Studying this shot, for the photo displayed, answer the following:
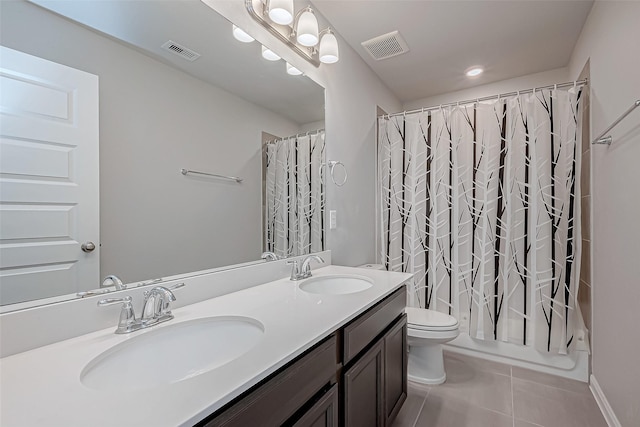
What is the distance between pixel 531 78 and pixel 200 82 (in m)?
2.98

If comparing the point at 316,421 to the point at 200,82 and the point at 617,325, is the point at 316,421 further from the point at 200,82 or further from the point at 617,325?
the point at 617,325

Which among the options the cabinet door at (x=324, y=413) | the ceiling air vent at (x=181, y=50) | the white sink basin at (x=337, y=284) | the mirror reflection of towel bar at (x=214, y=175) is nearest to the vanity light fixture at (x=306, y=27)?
the ceiling air vent at (x=181, y=50)

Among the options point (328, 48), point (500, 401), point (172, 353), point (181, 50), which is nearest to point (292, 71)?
point (328, 48)

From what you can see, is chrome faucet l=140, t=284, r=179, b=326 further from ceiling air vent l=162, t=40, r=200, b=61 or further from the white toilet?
the white toilet

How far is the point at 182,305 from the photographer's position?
106 centimetres

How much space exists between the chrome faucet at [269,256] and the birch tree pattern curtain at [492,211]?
4.35ft

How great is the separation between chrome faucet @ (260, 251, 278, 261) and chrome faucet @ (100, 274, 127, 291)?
647mm

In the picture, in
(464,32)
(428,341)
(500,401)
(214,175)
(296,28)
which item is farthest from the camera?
(464,32)

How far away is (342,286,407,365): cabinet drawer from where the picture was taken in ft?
3.30

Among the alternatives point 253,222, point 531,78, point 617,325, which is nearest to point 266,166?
point 253,222

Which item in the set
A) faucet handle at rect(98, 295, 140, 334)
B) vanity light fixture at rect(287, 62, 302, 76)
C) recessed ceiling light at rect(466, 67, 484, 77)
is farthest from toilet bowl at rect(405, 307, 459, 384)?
recessed ceiling light at rect(466, 67, 484, 77)

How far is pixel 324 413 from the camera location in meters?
0.87

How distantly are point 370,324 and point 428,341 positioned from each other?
919 millimetres

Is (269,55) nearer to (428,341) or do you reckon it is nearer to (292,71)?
(292,71)
